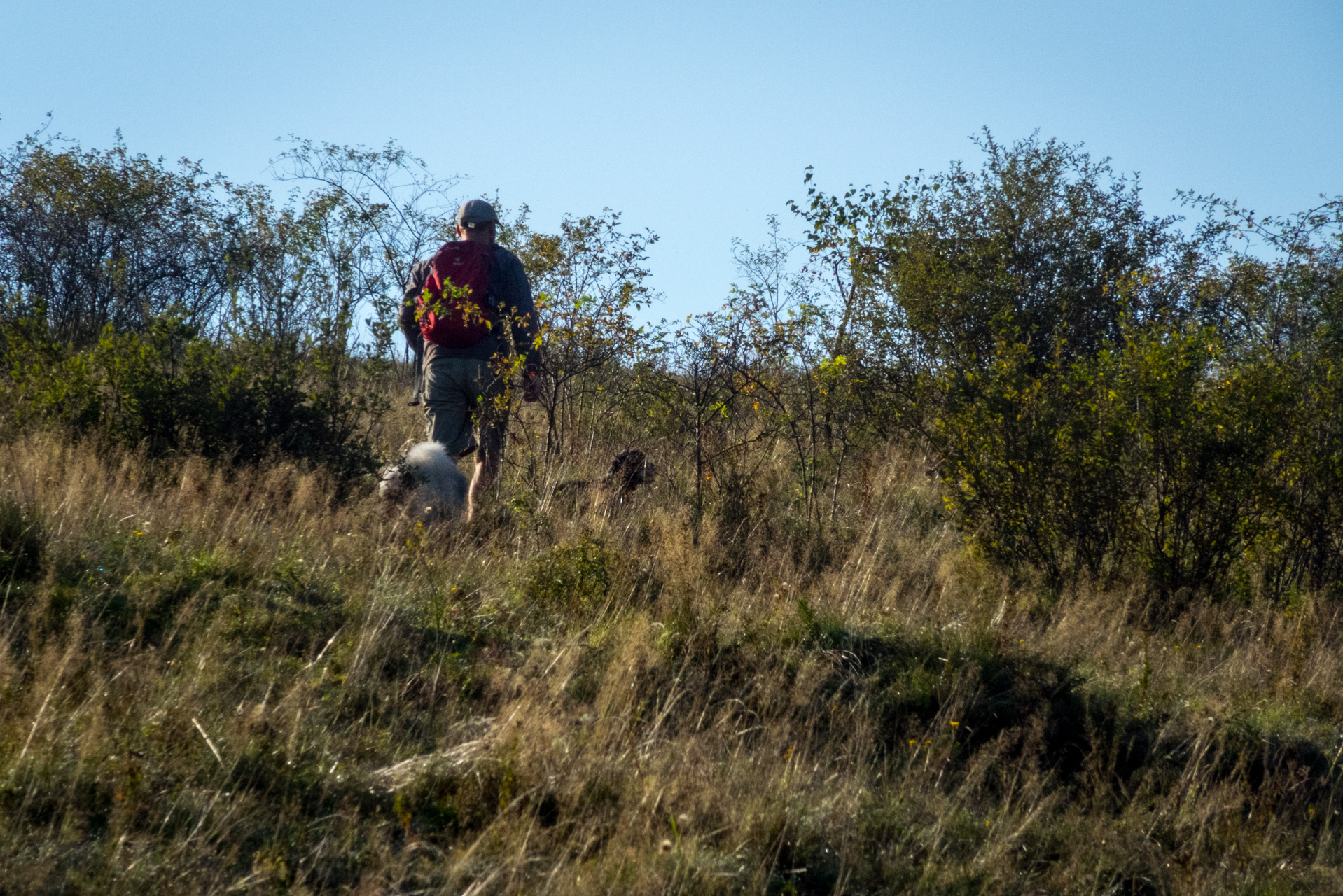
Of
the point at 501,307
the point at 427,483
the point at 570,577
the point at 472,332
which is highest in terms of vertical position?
the point at 501,307

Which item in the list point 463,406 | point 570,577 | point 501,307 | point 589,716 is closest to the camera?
point 589,716

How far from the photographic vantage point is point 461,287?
584 centimetres

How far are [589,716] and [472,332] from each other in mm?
3316

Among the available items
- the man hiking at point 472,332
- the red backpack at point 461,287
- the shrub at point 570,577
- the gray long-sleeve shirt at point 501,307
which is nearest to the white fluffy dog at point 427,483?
the man hiking at point 472,332

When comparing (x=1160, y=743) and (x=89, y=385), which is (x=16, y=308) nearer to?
(x=89, y=385)

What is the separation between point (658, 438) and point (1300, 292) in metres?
7.86

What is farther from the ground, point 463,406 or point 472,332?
point 472,332

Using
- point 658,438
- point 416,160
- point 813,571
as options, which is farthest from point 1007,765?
point 416,160

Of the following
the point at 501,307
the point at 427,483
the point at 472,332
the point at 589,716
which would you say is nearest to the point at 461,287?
the point at 501,307

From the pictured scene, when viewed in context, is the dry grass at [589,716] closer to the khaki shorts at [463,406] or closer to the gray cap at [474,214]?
the khaki shorts at [463,406]

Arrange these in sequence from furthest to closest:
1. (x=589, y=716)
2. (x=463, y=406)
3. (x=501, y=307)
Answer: (x=463, y=406)
(x=501, y=307)
(x=589, y=716)

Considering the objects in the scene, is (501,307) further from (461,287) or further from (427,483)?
(427,483)

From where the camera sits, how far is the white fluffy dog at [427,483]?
568cm

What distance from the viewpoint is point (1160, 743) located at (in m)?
3.87
